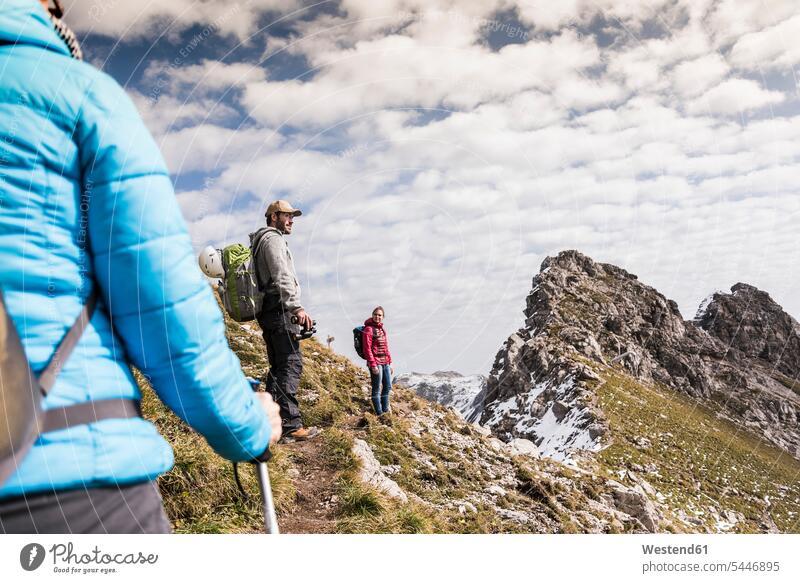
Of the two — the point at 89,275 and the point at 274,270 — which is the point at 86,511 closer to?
the point at 89,275

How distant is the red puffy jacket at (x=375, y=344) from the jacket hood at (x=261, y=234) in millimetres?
4514

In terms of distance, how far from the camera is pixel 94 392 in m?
1.22

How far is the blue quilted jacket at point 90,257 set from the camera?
3.67 feet

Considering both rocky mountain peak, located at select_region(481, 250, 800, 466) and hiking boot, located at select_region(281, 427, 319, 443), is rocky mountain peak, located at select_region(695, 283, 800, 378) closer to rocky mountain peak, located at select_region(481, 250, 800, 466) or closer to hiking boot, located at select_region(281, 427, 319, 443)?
rocky mountain peak, located at select_region(481, 250, 800, 466)

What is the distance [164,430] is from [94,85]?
180 inches

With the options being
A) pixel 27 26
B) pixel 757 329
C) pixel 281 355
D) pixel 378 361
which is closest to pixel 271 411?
pixel 27 26

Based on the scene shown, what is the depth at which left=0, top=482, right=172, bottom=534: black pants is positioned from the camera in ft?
3.72

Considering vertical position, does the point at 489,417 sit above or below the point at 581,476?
below

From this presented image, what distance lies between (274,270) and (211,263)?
742 millimetres

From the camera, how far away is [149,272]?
3.98ft
